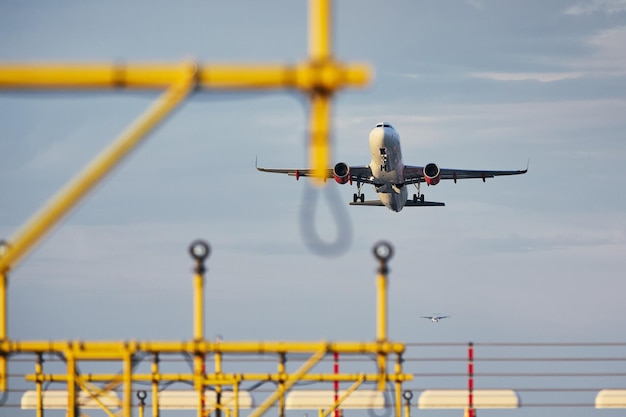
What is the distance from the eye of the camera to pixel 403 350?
15.9 meters

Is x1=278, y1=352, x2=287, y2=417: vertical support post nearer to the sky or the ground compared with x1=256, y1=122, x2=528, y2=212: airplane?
nearer to the ground

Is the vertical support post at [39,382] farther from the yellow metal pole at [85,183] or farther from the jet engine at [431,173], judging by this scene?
the jet engine at [431,173]

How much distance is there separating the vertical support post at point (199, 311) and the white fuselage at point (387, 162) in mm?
60148

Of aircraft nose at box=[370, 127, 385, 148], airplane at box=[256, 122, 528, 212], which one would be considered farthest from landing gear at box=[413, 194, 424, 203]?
aircraft nose at box=[370, 127, 385, 148]

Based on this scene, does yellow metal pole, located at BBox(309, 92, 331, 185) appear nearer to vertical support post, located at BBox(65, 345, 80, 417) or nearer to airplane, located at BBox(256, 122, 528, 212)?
vertical support post, located at BBox(65, 345, 80, 417)

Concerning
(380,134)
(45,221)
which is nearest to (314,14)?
(45,221)

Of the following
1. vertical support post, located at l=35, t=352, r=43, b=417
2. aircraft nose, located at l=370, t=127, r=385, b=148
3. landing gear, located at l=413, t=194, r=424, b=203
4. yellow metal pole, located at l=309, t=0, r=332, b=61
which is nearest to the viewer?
yellow metal pole, located at l=309, t=0, r=332, b=61

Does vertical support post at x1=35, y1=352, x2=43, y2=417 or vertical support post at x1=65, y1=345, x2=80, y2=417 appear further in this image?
vertical support post at x1=35, y1=352, x2=43, y2=417

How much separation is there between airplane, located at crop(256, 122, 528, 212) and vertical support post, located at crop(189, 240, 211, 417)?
55826mm

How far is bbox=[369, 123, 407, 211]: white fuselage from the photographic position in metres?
76.6

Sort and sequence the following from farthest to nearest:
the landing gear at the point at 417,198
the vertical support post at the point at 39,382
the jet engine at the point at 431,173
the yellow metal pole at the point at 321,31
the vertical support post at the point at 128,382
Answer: the landing gear at the point at 417,198
the jet engine at the point at 431,173
the vertical support post at the point at 39,382
the vertical support post at the point at 128,382
the yellow metal pole at the point at 321,31

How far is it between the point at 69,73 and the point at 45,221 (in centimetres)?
142

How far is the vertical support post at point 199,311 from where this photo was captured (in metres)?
15.4

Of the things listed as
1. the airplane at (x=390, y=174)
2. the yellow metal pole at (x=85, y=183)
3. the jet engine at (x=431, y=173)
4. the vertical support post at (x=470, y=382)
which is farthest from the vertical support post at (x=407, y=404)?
the jet engine at (x=431, y=173)
